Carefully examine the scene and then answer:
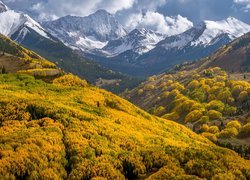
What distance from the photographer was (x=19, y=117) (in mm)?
78688

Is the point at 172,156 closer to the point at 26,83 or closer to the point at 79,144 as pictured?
the point at 79,144

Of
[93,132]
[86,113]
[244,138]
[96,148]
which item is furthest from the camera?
[244,138]

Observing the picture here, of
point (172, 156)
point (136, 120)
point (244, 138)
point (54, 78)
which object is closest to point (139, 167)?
point (172, 156)

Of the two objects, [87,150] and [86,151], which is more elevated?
[87,150]

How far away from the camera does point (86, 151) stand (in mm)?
66938

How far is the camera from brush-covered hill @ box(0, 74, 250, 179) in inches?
2411

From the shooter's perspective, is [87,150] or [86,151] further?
[87,150]

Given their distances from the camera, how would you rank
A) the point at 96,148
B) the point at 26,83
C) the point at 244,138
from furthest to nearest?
the point at 244,138, the point at 26,83, the point at 96,148

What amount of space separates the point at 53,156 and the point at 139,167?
12.8 metres

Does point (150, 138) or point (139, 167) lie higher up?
point (150, 138)

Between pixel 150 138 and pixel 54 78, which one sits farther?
pixel 54 78

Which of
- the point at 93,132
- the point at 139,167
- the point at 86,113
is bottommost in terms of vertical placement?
the point at 139,167

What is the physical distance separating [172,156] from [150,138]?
521 inches

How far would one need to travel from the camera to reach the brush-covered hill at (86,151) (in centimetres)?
6125
